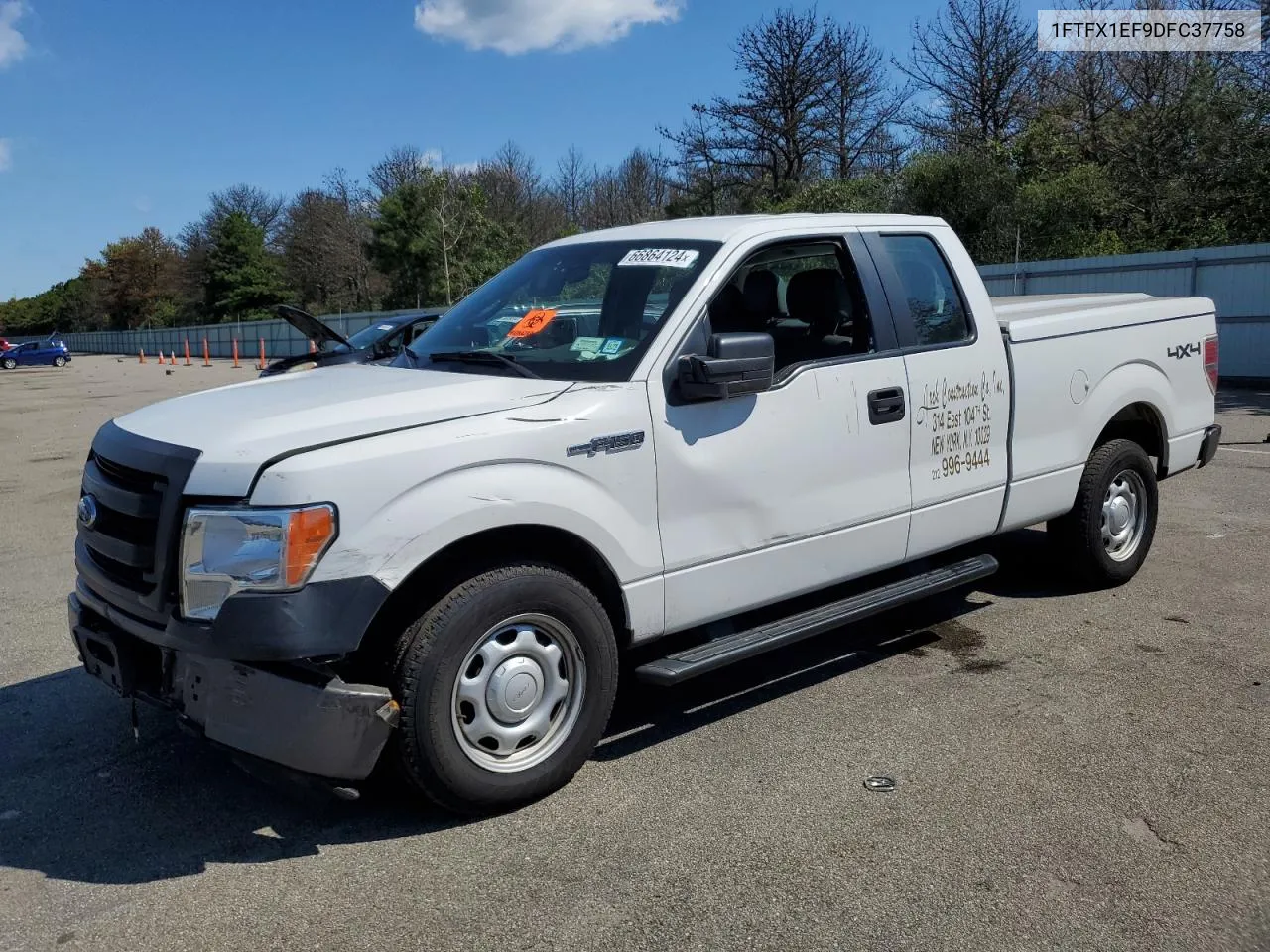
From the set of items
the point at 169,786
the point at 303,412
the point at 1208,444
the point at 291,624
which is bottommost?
the point at 169,786

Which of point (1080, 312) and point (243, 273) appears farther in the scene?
point (243, 273)

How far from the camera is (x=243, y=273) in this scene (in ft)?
225

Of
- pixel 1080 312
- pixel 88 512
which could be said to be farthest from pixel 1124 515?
pixel 88 512

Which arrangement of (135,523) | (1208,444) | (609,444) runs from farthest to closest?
(1208,444) → (609,444) → (135,523)

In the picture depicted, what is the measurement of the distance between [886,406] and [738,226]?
100 cm

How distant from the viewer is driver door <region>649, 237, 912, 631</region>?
160 inches

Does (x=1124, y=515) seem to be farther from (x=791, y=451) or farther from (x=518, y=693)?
(x=518, y=693)

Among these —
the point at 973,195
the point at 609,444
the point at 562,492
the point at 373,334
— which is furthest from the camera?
the point at 973,195

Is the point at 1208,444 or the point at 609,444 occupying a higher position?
the point at 609,444

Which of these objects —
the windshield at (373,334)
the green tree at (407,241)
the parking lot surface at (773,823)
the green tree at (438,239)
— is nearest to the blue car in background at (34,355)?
the green tree at (407,241)

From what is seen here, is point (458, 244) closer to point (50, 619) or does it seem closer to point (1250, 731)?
point (50, 619)

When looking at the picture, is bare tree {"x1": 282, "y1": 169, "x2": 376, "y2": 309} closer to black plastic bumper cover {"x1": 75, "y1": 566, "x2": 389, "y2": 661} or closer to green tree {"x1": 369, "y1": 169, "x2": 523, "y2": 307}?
green tree {"x1": 369, "y1": 169, "x2": 523, "y2": 307}

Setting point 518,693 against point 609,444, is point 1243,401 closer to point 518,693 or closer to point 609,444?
point 609,444

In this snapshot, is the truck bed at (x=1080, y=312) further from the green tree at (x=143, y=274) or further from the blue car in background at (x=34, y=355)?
→ the green tree at (x=143, y=274)
